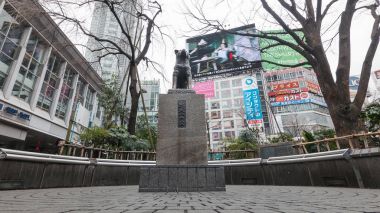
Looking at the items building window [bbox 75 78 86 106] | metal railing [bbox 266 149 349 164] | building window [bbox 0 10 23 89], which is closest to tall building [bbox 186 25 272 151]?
building window [bbox 75 78 86 106]

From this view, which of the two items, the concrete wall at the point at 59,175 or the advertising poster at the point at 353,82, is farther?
the advertising poster at the point at 353,82

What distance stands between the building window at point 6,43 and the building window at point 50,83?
386 centimetres

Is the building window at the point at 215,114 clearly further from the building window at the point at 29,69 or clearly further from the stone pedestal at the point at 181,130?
the stone pedestal at the point at 181,130

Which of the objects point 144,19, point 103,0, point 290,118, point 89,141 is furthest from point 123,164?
point 290,118

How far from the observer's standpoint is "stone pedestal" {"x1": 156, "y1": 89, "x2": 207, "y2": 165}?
18.0 feet

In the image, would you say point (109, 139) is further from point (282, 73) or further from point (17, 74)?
point (282, 73)

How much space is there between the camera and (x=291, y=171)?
6.55 m

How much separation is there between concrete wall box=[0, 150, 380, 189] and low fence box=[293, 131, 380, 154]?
614 mm

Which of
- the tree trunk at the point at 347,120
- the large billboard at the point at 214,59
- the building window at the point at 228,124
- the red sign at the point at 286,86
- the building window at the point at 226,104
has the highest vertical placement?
the large billboard at the point at 214,59

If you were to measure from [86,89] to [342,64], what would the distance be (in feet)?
83.2

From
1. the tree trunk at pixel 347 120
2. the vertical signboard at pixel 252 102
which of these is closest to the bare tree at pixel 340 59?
the tree trunk at pixel 347 120

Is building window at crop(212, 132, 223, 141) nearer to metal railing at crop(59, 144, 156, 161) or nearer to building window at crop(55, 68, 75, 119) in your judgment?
building window at crop(55, 68, 75, 119)

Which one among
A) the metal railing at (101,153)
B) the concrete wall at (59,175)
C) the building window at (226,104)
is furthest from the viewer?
the building window at (226,104)

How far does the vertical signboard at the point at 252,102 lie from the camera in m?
49.0
